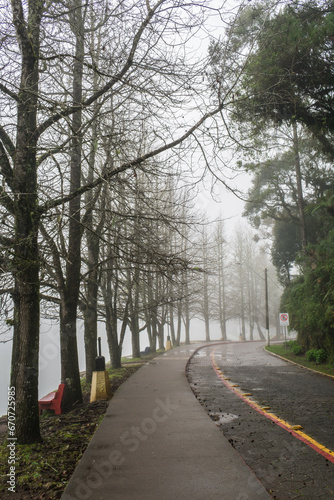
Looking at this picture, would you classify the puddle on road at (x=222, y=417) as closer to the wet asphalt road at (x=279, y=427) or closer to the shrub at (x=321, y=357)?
the wet asphalt road at (x=279, y=427)

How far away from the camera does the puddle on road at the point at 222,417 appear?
6.71m

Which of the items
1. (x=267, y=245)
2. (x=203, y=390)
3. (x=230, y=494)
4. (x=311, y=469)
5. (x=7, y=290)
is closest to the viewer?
(x=230, y=494)

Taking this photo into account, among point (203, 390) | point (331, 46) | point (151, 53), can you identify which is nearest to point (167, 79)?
point (151, 53)

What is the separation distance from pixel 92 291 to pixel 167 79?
345 inches

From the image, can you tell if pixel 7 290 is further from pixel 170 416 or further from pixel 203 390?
pixel 203 390

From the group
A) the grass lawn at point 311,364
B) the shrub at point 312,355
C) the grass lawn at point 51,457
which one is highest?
the grass lawn at point 51,457

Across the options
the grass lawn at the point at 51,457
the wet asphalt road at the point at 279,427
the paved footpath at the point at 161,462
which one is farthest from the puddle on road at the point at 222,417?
the grass lawn at the point at 51,457

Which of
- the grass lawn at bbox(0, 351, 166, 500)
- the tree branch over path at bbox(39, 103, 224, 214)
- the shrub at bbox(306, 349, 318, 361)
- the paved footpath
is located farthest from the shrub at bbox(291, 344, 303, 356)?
the tree branch over path at bbox(39, 103, 224, 214)

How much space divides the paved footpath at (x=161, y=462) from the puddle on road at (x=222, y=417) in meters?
0.29

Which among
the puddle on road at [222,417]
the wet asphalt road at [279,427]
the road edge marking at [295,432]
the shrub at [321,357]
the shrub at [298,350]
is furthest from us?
the shrub at [298,350]

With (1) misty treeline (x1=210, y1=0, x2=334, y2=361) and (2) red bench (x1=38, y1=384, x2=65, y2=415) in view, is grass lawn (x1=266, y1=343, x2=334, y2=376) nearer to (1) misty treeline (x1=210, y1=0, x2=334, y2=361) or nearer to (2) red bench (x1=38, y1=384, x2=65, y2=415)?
(1) misty treeline (x1=210, y1=0, x2=334, y2=361)

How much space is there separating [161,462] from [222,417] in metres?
2.97

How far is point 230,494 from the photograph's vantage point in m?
3.44

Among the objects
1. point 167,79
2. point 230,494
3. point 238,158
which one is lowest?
point 230,494
